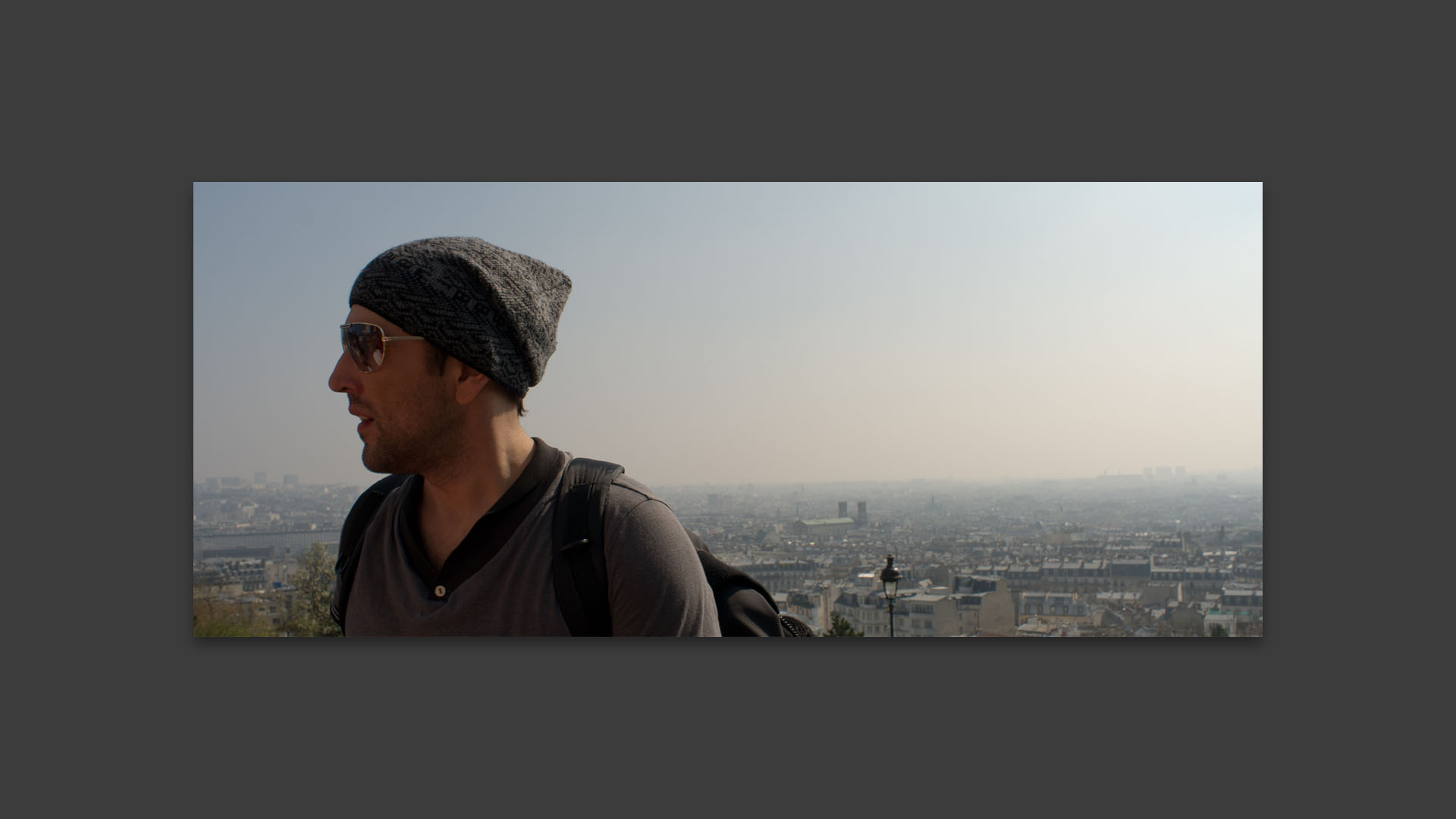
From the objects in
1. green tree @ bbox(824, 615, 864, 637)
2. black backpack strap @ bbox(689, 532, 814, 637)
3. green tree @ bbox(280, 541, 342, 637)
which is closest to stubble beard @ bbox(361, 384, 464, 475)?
black backpack strap @ bbox(689, 532, 814, 637)

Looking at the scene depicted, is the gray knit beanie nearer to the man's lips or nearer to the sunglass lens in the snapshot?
the sunglass lens

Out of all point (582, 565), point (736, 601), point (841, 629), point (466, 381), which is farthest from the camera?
point (841, 629)

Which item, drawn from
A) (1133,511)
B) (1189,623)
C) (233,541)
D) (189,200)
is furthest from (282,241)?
(1189,623)

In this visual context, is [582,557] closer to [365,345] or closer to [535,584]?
[535,584]

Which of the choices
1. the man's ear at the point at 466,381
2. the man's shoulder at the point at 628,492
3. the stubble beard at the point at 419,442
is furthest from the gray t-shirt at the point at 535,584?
the man's ear at the point at 466,381

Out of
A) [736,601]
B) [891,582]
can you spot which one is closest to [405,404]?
[736,601]
